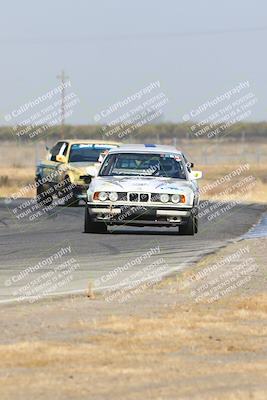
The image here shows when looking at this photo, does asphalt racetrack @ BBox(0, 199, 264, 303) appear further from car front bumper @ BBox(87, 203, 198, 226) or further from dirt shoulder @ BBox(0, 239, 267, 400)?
dirt shoulder @ BBox(0, 239, 267, 400)

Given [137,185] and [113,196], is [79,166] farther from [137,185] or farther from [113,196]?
[113,196]

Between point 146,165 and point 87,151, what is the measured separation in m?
10.8

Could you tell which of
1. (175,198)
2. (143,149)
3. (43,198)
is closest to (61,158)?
(43,198)

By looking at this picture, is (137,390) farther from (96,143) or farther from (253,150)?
(253,150)

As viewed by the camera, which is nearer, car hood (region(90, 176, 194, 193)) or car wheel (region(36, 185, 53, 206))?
car hood (region(90, 176, 194, 193))

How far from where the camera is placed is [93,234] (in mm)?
23344

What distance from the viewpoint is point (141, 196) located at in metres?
22.7

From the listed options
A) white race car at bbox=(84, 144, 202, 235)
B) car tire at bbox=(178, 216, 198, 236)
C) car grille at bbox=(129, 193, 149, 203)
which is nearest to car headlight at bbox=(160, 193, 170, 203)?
white race car at bbox=(84, 144, 202, 235)

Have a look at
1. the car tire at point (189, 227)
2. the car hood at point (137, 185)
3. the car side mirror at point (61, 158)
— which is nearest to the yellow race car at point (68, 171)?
the car side mirror at point (61, 158)

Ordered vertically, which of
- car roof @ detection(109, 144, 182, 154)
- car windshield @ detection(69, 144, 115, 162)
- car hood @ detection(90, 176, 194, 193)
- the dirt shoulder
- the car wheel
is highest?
the dirt shoulder

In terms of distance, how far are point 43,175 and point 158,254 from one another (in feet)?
51.9

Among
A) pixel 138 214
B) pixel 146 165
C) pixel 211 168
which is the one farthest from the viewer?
pixel 211 168

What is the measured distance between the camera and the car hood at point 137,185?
2266cm

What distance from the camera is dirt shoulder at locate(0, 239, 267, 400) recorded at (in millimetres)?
8594
